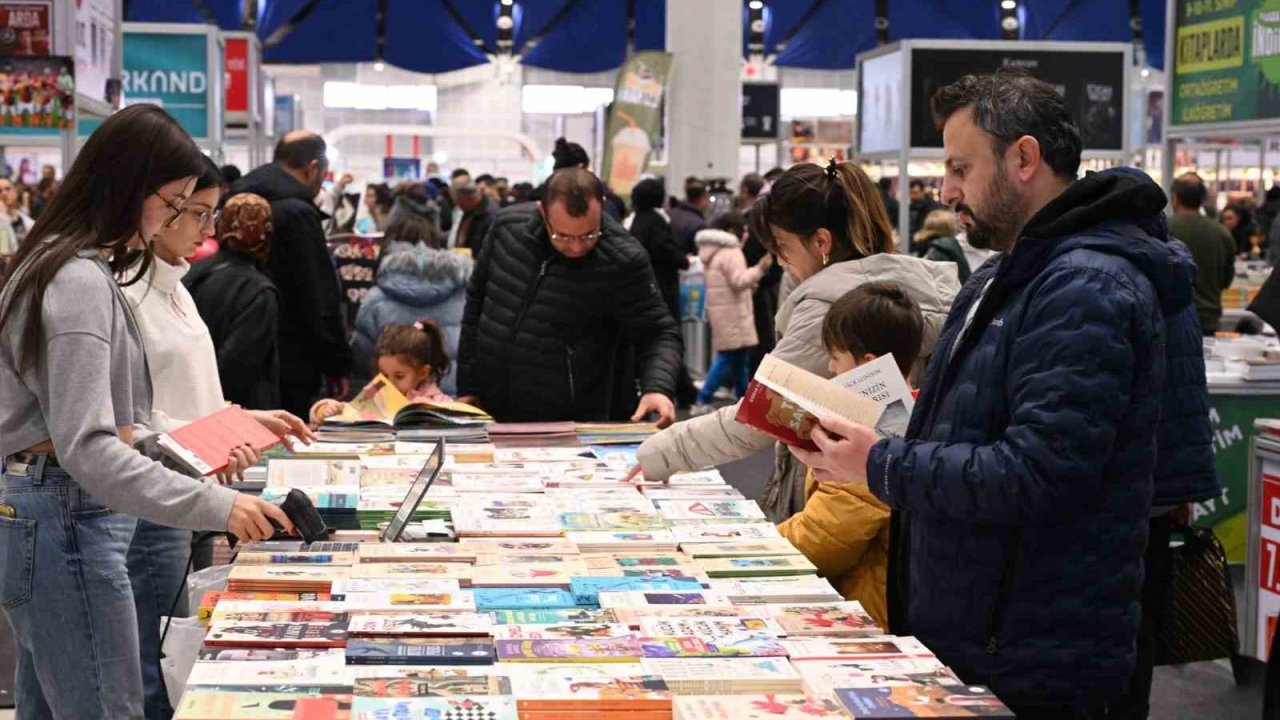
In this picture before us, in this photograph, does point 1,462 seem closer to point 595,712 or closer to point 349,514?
point 349,514

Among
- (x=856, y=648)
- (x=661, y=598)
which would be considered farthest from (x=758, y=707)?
(x=661, y=598)

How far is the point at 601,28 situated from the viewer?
73.7 feet

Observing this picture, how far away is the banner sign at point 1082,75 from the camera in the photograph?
8.20 m

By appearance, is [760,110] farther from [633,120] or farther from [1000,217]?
[1000,217]

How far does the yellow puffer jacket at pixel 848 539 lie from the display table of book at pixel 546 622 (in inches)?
3.4

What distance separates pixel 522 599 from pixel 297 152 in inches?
150

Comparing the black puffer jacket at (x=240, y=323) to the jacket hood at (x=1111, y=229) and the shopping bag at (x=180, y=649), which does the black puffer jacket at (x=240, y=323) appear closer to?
the shopping bag at (x=180, y=649)

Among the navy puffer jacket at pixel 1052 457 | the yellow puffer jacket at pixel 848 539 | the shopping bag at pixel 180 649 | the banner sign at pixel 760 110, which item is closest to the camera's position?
the navy puffer jacket at pixel 1052 457

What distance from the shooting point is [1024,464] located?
2.09 m

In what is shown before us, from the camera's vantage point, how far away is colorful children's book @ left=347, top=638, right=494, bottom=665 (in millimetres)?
2066

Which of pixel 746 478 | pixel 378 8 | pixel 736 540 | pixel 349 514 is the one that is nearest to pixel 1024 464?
pixel 736 540

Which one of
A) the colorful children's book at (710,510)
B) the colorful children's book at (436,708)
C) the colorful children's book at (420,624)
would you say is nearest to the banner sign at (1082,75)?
the colorful children's book at (710,510)

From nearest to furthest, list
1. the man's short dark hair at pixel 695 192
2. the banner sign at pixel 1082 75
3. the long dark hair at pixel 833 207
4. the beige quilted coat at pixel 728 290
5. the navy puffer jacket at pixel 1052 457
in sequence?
1. the navy puffer jacket at pixel 1052 457
2. the long dark hair at pixel 833 207
3. the banner sign at pixel 1082 75
4. the beige quilted coat at pixel 728 290
5. the man's short dark hair at pixel 695 192

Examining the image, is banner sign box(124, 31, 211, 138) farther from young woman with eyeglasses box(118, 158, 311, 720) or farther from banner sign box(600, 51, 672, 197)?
young woman with eyeglasses box(118, 158, 311, 720)
